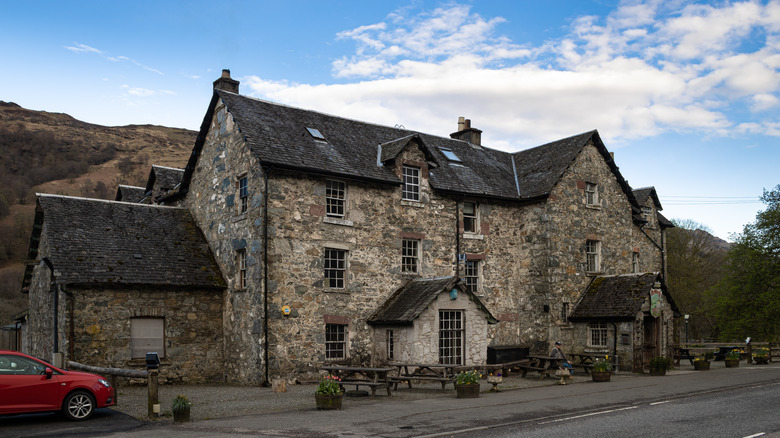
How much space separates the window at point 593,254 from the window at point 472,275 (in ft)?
18.6

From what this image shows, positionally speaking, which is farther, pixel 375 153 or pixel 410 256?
pixel 375 153

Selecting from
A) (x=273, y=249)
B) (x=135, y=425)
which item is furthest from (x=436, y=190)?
(x=135, y=425)

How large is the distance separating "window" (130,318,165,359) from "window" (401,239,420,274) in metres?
9.01

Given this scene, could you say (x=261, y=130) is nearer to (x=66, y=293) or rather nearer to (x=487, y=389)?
(x=66, y=293)

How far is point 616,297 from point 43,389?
21426mm

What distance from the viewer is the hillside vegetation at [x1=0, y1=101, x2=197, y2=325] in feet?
254

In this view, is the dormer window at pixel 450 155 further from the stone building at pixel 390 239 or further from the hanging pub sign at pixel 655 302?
the hanging pub sign at pixel 655 302

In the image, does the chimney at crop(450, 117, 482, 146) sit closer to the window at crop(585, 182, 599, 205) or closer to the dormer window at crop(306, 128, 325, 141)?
the window at crop(585, 182, 599, 205)

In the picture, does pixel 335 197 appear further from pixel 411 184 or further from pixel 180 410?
pixel 180 410

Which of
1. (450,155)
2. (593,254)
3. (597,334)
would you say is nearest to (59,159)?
(450,155)

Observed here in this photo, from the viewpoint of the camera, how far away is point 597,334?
27656 millimetres

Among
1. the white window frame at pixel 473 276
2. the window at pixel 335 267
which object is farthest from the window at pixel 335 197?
the white window frame at pixel 473 276

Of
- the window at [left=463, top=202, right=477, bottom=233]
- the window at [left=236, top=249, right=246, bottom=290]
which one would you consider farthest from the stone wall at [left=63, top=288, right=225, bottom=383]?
the window at [left=463, top=202, right=477, bottom=233]

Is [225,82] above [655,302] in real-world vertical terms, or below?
above
